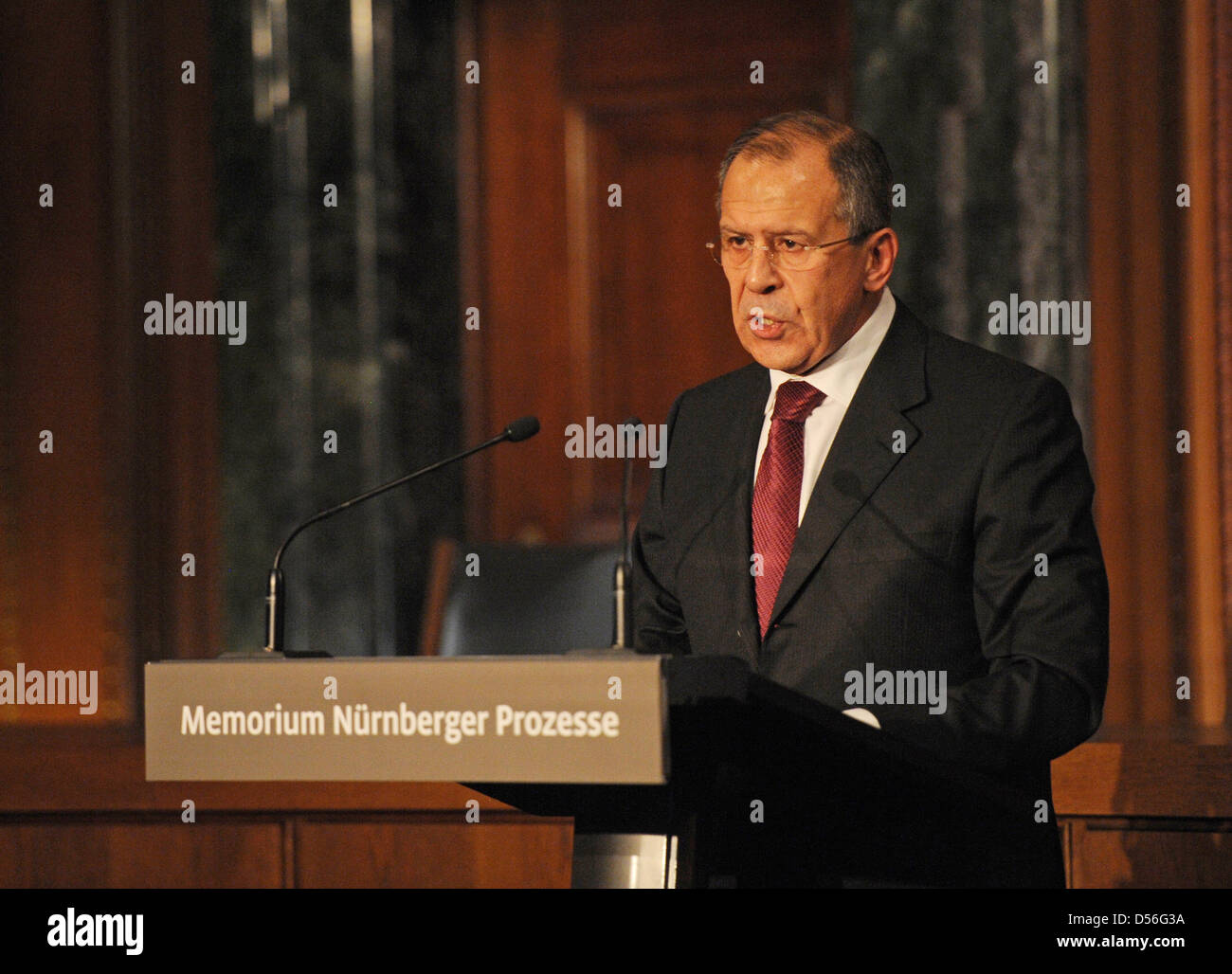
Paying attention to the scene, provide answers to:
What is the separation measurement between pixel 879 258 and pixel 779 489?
13.2 inches

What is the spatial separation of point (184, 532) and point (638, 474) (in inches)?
46.7

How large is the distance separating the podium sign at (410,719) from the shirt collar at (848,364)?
2.44 ft

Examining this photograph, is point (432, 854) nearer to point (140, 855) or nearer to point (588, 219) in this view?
point (140, 855)

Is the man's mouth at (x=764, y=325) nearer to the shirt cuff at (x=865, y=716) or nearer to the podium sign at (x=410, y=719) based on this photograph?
the shirt cuff at (x=865, y=716)

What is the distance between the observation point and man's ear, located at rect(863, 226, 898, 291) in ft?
6.39

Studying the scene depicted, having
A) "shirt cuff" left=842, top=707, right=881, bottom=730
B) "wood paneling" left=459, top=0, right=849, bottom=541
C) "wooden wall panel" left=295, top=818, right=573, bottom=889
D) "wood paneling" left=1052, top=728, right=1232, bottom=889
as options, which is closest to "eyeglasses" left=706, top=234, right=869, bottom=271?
"shirt cuff" left=842, top=707, right=881, bottom=730

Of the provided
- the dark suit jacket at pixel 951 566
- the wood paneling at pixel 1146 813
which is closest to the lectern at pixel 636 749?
the dark suit jacket at pixel 951 566

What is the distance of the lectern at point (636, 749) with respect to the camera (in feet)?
4.26

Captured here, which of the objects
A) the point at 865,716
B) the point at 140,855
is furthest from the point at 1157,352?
the point at 140,855

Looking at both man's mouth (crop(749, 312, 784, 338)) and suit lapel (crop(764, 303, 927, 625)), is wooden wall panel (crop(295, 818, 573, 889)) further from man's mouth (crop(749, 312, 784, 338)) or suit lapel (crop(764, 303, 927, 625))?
man's mouth (crop(749, 312, 784, 338))

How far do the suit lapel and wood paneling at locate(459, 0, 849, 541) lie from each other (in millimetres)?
2129

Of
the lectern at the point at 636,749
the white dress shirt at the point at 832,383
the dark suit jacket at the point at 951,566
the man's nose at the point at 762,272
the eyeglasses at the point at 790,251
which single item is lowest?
the lectern at the point at 636,749
